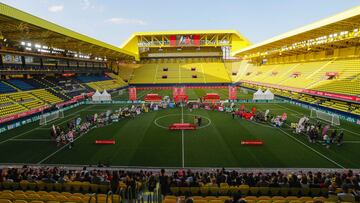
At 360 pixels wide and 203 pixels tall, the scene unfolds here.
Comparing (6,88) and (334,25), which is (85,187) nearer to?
(6,88)

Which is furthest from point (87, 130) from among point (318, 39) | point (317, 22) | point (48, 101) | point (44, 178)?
point (318, 39)

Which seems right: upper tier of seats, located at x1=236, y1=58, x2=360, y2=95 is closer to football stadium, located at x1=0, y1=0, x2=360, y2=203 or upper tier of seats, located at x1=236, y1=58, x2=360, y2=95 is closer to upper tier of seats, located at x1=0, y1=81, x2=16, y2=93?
football stadium, located at x1=0, y1=0, x2=360, y2=203

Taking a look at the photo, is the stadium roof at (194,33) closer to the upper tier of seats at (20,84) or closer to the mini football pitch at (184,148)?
the upper tier of seats at (20,84)

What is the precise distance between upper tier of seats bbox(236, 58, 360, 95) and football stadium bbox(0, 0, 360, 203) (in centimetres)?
28

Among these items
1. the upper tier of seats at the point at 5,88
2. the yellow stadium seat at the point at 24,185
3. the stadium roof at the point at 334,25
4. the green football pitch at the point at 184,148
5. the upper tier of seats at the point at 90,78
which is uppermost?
the stadium roof at the point at 334,25

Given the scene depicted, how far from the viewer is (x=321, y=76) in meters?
42.4

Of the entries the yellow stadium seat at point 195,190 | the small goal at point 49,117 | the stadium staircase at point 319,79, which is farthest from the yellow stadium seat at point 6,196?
the stadium staircase at point 319,79

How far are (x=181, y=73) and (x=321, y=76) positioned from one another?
47.9m

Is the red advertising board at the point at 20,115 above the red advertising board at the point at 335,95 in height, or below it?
below

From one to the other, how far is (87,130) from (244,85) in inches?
2233

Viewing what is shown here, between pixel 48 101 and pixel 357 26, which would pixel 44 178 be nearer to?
pixel 48 101

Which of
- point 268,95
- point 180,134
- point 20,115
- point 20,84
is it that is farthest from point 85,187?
point 268,95

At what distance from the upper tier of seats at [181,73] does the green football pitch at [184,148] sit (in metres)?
50.3

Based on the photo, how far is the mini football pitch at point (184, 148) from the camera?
17297 mm
